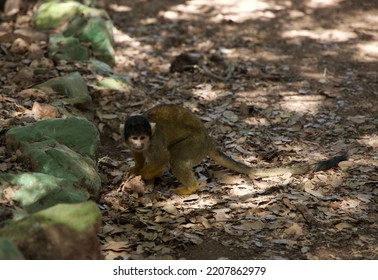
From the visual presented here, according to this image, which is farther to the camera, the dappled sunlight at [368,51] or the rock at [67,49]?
the dappled sunlight at [368,51]

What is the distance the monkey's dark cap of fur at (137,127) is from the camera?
4.65 m

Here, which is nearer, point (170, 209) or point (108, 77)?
point (170, 209)

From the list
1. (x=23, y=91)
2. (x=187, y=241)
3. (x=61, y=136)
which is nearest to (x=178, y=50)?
(x=23, y=91)

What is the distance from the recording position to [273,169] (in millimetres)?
5219

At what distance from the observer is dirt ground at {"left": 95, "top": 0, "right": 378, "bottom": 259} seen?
14.2ft

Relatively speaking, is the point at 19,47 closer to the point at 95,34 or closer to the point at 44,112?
the point at 95,34

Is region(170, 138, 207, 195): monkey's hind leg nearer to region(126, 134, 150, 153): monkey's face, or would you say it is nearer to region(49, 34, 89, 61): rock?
region(126, 134, 150, 153): monkey's face

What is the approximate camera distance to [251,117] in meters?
6.83

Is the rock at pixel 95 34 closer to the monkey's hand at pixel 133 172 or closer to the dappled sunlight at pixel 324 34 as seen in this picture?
the dappled sunlight at pixel 324 34

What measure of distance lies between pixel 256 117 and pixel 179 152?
2.04 metres

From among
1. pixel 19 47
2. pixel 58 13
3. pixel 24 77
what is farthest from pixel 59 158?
pixel 58 13

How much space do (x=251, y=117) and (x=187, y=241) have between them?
2.93m

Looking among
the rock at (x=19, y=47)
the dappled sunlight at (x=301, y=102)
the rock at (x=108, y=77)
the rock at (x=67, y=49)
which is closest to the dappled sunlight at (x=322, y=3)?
the dappled sunlight at (x=301, y=102)

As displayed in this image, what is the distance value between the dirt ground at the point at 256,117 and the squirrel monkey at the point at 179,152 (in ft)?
0.36
